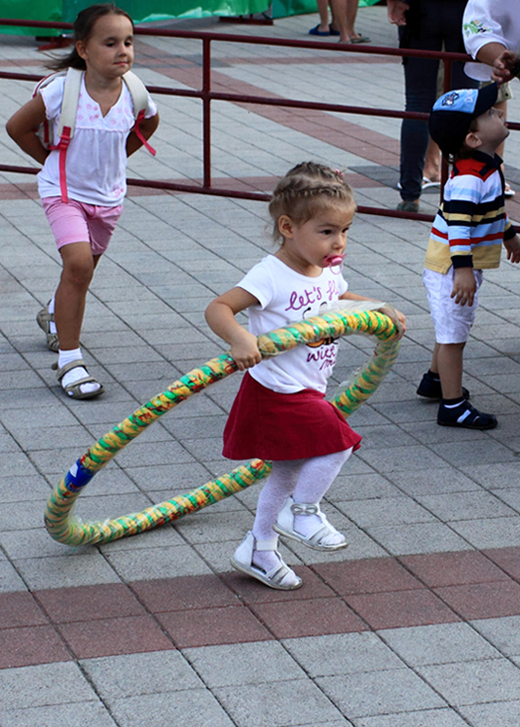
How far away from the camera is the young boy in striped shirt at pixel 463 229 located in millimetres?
4488

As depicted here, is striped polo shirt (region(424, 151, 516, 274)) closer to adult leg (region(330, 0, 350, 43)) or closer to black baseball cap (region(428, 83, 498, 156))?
black baseball cap (region(428, 83, 498, 156))

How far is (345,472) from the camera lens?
432 centimetres

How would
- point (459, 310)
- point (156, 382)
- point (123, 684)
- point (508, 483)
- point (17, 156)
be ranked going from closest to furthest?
point (123, 684) < point (508, 483) < point (459, 310) < point (156, 382) < point (17, 156)

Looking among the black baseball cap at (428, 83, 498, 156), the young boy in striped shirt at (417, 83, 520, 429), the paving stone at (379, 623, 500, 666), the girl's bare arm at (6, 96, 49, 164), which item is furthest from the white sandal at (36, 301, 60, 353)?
the paving stone at (379, 623, 500, 666)

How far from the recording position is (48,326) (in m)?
5.54

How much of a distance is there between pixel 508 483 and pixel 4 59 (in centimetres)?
1199

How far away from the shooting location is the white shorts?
472 centimetres

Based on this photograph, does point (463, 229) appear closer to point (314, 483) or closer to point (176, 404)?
point (314, 483)

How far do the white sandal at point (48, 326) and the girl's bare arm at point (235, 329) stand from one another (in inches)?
94.8

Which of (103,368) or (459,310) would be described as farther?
(103,368)

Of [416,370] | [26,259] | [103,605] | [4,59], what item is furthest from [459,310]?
[4,59]

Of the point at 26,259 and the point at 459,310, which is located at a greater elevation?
the point at 459,310

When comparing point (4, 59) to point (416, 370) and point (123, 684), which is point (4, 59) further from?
point (123, 684)

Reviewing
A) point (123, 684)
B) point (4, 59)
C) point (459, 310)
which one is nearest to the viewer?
point (123, 684)
